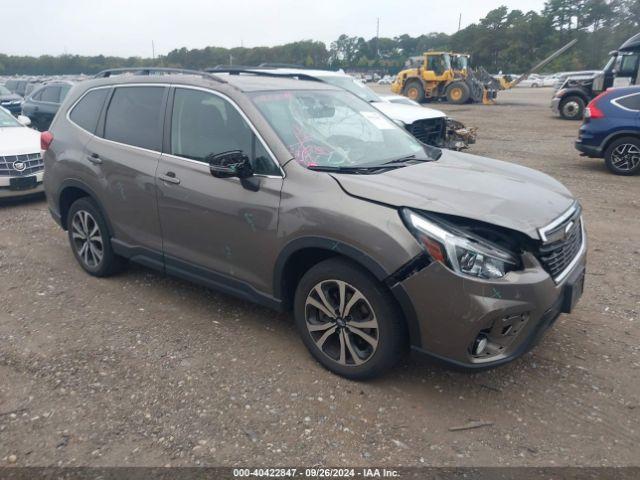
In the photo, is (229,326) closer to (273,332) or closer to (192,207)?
(273,332)

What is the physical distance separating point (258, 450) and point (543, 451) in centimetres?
148

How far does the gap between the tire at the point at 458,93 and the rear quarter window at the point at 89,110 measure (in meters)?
23.6

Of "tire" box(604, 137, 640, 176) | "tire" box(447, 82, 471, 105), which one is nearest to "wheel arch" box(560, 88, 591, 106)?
"tire" box(447, 82, 471, 105)

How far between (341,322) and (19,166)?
6.45 metres

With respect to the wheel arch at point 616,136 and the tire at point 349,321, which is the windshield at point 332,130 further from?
the wheel arch at point 616,136

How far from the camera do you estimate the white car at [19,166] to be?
744 centimetres

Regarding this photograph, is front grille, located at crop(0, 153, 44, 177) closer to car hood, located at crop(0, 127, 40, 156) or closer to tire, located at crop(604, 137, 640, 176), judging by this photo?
car hood, located at crop(0, 127, 40, 156)

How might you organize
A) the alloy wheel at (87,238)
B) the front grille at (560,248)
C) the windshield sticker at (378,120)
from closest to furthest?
the front grille at (560,248) → the windshield sticker at (378,120) → the alloy wheel at (87,238)

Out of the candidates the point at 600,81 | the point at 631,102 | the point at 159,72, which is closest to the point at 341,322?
the point at 159,72

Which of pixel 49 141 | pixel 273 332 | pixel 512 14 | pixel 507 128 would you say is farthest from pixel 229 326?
pixel 512 14

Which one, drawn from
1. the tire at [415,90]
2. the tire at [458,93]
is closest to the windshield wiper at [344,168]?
the tire at [458,93]

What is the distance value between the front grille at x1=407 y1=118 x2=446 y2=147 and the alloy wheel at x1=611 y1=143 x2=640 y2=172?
3.05 metres

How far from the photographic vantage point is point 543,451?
2.67 m

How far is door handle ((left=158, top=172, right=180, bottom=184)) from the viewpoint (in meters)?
3.84
